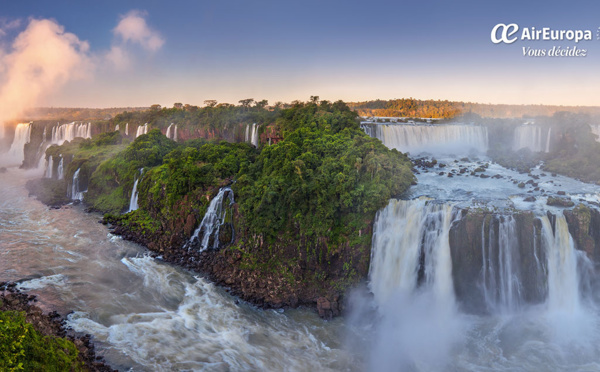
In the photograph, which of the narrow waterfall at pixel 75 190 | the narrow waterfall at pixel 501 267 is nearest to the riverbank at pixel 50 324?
the narrow waterfall at pixel 501 267

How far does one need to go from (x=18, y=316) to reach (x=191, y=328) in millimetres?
6429

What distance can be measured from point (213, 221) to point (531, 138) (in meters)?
34.8

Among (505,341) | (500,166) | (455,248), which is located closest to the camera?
(505,341)

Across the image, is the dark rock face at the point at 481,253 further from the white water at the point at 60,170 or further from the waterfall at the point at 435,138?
the white water at the point at 60,170

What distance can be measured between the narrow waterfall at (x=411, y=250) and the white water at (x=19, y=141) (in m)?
65.1

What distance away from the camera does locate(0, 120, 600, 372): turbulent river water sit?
543 inches

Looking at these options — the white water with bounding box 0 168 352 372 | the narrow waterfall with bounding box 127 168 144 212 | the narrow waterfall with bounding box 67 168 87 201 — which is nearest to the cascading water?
the white water with bounding box 0 168 352 372

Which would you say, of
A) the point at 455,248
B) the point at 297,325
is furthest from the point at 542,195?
the point at 297,325

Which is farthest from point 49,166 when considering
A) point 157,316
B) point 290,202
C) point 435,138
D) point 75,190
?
point 435,138

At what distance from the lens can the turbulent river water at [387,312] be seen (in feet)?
45.2

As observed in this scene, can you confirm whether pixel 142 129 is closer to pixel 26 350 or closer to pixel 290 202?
pixel 290 202

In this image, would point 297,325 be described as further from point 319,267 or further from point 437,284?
point 437,284

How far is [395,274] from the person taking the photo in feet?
57.5

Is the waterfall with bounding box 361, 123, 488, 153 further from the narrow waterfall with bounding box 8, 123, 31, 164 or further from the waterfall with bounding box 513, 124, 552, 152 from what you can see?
the narrow waterfall with bounding box 8, 123, 31, 164
